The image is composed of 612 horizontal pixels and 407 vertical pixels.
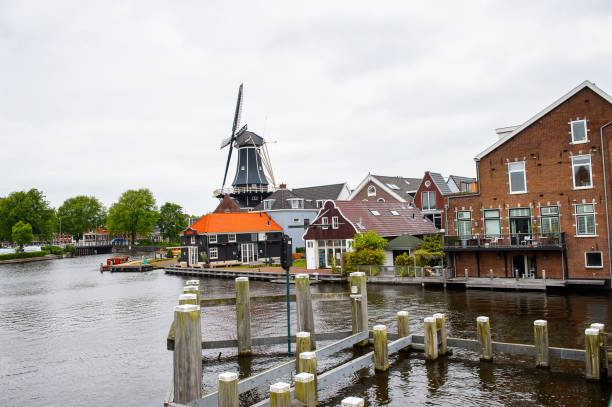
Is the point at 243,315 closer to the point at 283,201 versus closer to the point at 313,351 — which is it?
the point at 313,351

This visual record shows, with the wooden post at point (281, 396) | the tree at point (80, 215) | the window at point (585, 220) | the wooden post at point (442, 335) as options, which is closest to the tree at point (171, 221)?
the tree at point (80, 215)

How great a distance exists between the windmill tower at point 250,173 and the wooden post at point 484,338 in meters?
62.7

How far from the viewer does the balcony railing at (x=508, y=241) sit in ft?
94.2

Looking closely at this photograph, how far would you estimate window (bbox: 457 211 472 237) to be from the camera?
3300 cm

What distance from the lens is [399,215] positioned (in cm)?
4522

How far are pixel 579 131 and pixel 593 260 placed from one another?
26.2ft

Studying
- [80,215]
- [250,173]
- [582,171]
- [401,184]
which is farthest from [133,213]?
[582,171]

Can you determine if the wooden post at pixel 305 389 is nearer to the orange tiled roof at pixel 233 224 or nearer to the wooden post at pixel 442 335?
the wooden post at pixel 442 335

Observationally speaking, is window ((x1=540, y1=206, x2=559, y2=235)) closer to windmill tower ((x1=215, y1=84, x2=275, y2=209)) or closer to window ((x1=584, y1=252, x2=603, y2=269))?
window ((x1=584, y1=252, x2=603, y2=269))

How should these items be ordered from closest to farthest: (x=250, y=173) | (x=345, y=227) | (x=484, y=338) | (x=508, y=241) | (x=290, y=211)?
(x=484, y=338) → (x=508, y=241) → (x=345, y=227) → (x=290, y=211) → (x=250, y=173)

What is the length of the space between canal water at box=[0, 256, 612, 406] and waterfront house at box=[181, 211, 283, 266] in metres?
20.6

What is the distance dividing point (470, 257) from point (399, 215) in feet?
43.9

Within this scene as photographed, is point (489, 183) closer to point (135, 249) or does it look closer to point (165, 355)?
point (165, 355)

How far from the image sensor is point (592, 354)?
11.1 m
